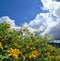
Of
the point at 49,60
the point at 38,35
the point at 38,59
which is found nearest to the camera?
the point at 38,59

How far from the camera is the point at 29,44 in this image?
6.34m

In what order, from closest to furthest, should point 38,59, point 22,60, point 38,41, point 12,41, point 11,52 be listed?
point 11,52 < point 22,60 < point 12,41 < point 38,59 < point 38,41

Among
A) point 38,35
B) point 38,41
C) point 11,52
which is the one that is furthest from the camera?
point 38,35

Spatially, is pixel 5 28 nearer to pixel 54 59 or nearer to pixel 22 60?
pixel 22 60

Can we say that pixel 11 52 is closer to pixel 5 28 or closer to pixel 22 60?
pixel 22 60

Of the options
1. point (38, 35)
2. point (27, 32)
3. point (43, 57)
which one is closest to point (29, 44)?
point (43, 57)

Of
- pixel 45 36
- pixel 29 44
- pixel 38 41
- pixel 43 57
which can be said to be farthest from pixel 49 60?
pixel 45 36

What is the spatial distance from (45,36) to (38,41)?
0.94m

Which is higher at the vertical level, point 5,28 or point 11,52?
point 5,28

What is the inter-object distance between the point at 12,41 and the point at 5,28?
317 mm

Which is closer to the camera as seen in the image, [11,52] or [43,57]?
[11,52]

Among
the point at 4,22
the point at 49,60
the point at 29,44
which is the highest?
A: the point at 4,22

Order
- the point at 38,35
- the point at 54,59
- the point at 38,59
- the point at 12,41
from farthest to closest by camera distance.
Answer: the point at 38,35 < the point at 54,59 < the point at 38,59 < the point at 12,41

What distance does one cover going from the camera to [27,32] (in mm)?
7273
